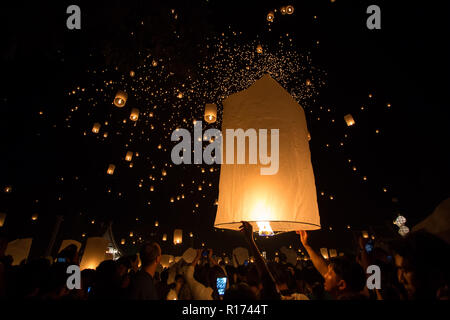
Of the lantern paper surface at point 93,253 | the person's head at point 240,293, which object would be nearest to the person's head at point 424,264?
the person's head at point 240,293

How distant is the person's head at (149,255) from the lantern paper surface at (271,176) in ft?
4.02

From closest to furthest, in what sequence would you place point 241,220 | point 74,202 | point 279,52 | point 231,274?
point 241,220, point 231,274, point 279,52, point 74,202

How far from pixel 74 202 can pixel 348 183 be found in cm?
1783

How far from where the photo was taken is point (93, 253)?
19.3ft

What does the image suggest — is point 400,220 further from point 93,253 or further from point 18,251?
point 18,251

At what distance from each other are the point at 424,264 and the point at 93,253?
22.4 ft

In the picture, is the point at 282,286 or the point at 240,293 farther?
the point at 282,286

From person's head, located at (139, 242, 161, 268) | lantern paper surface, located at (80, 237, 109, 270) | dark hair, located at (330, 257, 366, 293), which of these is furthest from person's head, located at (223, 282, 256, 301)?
lantern paper surface, located at (80, 237, 109, 270)

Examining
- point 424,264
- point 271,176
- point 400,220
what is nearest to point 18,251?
point 271,176

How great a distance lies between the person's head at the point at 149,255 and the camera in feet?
8.18
